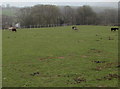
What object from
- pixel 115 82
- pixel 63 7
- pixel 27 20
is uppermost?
pixel 63 7

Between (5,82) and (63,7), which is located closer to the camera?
(5,82)

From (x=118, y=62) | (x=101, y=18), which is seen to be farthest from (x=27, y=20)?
(x=118, y=62)

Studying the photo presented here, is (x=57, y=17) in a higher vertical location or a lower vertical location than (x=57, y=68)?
higher

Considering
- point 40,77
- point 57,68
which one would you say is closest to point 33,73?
point 40,77

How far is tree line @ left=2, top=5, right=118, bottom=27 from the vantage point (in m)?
72.6

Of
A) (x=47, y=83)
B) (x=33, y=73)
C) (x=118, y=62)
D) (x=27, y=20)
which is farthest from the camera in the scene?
(x=27, y=20)

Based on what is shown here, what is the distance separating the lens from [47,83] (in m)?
9.16

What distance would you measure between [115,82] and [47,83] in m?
2.95

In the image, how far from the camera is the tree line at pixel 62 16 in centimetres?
7262

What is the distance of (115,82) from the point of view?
9180 mm

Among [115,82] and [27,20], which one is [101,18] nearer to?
[27,20]

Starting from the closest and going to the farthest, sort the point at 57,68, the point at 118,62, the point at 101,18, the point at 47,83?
the point at 47,83
the point at 57,68
the point at 118,62
the point at 101,18

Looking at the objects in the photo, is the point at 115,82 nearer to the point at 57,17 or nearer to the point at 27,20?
the point at 27,20

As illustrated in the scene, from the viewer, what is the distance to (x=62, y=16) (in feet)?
267
